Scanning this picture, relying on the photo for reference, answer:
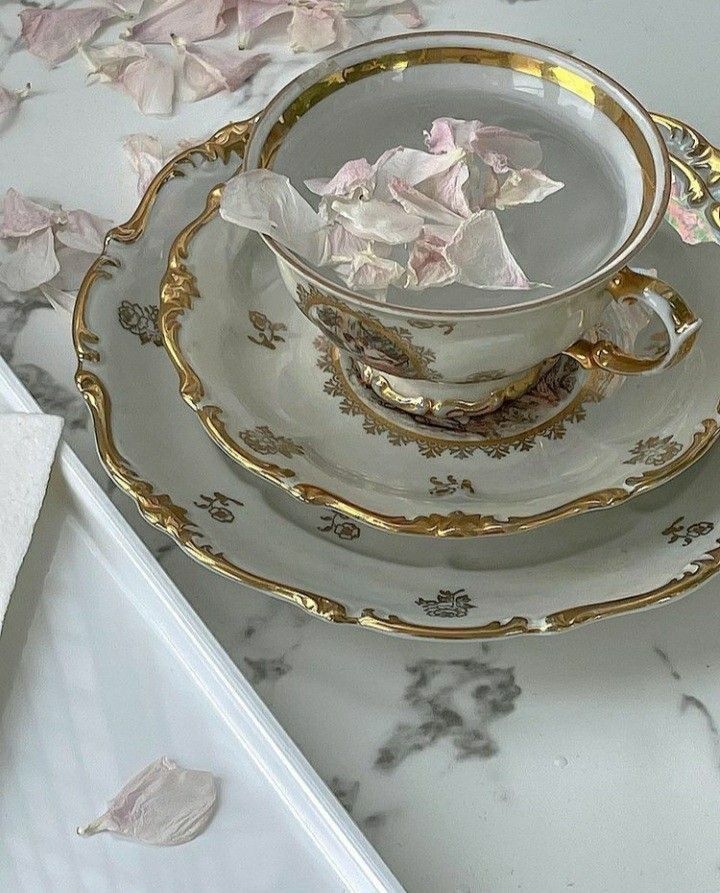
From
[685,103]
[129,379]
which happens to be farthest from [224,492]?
[685,103]

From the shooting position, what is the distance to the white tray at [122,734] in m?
0.37

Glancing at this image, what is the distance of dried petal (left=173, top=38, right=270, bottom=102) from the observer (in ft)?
2.09

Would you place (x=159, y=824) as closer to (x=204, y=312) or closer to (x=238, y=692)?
(x=238, y=692)

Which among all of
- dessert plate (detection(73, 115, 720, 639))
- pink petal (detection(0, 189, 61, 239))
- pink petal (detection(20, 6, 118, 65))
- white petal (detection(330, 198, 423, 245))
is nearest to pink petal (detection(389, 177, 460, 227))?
white petal (detection(330, 198, 423, 245))

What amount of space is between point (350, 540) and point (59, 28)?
0.40 m

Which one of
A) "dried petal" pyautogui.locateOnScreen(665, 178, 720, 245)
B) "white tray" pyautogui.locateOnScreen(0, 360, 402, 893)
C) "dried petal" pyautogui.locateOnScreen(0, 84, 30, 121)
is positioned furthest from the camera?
"dried petal" pyautogui.locateOnScreen(0, 84, 30, 121)

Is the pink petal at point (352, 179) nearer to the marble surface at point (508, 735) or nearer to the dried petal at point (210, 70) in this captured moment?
the marble surface at point (508, 735)

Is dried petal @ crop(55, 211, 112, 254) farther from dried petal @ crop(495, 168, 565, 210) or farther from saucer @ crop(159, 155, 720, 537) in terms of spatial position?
dried petal @ crop(495, 168, 565, 210)

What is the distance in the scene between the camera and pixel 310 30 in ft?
2.17

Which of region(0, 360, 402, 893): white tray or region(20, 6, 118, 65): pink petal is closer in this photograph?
region(0, 360, 402, 893): white tray

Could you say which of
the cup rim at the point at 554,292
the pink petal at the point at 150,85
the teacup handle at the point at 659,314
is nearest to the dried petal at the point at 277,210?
the cup rim at the point at 554,292

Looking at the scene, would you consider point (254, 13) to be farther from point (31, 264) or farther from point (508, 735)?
point (508, 735)

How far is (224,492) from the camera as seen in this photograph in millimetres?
441

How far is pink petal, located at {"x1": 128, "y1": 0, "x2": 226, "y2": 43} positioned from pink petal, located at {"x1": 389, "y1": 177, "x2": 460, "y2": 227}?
303 mm
